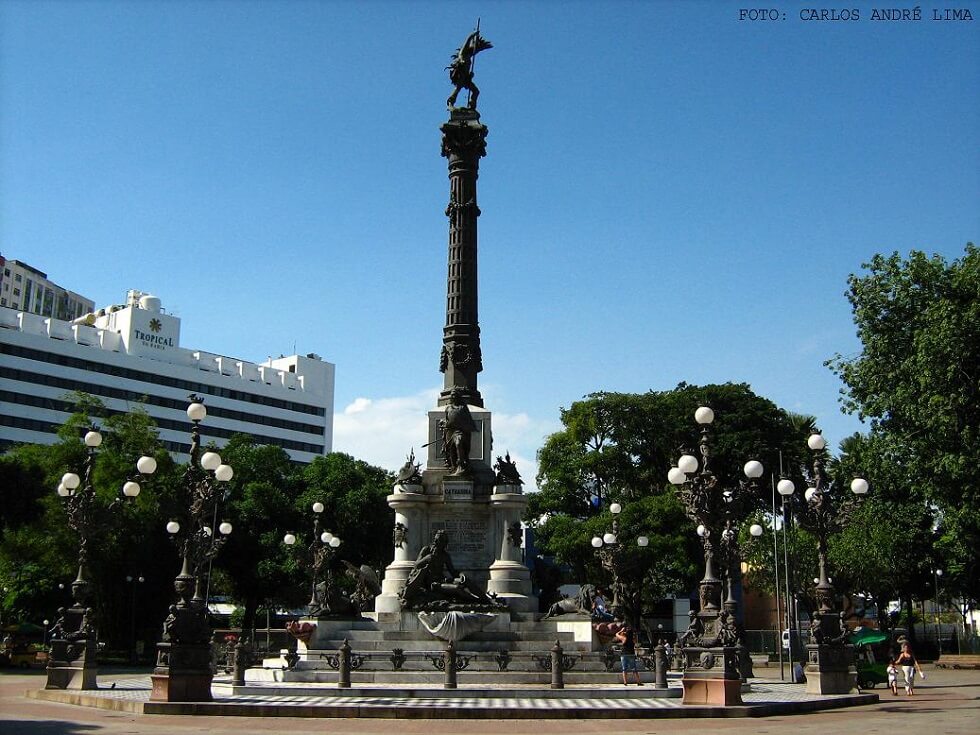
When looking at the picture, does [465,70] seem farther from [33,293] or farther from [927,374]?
[33,293]

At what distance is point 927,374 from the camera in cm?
3153

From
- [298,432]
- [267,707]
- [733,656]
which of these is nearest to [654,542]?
[733,656]

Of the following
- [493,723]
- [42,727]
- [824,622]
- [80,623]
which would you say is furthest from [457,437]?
Answer: [42,727]

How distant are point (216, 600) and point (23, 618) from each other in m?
27.9

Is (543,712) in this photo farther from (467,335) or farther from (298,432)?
(298,432)

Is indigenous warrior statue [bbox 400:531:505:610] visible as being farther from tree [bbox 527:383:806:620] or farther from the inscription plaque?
tree [bbox 527:383:806:620]

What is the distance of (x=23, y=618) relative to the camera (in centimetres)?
5353

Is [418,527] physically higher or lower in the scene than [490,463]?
lower

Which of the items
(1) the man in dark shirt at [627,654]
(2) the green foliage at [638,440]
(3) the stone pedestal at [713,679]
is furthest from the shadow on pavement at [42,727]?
(2) the green foliage at [638,440]

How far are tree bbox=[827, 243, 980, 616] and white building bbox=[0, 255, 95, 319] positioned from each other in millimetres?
109262

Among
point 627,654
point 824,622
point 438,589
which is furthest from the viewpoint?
point 438,589

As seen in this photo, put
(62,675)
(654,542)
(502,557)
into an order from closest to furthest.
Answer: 1. (62,675)
2. (502,557)
3. (654,542)

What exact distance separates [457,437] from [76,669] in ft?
44.1

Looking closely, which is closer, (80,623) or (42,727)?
(42,727)
